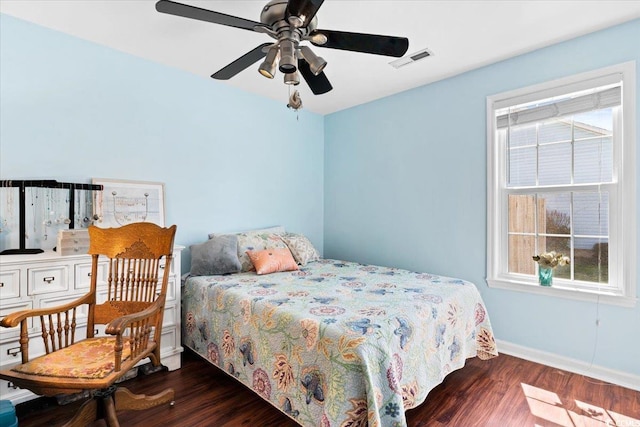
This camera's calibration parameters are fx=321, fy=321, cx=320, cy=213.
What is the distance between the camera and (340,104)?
13.1 feet

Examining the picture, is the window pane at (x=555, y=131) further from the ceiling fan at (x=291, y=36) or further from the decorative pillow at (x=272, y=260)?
the decorative pillow at (x=272, y=260)

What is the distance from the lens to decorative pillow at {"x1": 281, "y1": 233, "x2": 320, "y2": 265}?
3377 millimetres

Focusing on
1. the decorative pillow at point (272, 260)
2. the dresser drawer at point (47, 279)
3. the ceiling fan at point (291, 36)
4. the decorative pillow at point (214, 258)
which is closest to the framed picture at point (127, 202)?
the decorative pillow at point (214, 258)

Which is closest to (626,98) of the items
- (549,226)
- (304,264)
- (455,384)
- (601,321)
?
(549,226)

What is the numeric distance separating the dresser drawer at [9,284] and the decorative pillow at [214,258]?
115 cm

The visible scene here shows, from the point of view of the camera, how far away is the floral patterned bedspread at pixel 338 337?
4.94 feet

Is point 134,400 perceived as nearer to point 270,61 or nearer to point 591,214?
point 270,61

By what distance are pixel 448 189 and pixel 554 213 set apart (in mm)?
884

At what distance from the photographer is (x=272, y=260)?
2994mm

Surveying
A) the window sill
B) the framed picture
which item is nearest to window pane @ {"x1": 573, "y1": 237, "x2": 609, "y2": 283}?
the window sill

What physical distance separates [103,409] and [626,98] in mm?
3841

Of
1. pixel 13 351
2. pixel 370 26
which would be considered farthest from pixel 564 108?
pixel 13 351

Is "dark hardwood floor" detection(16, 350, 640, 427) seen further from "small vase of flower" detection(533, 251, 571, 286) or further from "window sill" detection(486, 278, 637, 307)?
"small vase of flower" detection(533, 251, 571, 286)

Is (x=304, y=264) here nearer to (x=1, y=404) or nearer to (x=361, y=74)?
(x=361, y=74)
